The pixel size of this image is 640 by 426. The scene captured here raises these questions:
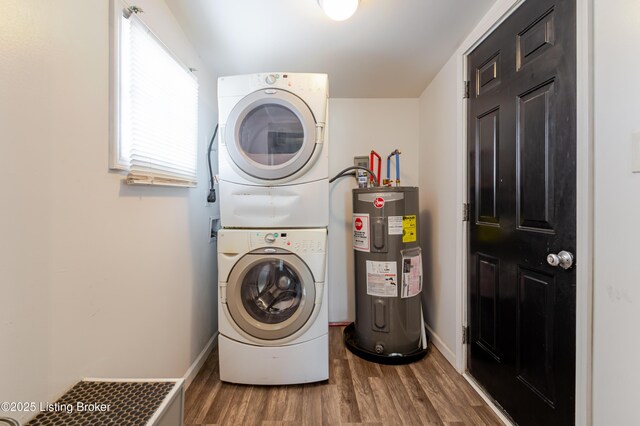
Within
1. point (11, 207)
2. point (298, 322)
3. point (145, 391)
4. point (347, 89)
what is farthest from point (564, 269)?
point (347, 89)

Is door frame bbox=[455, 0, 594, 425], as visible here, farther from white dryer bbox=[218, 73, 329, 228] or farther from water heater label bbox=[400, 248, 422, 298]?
white dryer bbox=[218, 73, 329, 228]

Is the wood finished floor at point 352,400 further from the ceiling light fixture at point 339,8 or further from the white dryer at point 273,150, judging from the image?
the ceiling light fixture at point 339,8

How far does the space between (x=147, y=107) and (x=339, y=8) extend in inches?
40.9

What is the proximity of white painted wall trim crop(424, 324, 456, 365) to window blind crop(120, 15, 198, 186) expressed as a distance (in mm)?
2090

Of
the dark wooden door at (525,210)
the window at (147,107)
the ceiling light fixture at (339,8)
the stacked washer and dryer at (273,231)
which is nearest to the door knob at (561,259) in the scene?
the dark wooden door at (525,210)

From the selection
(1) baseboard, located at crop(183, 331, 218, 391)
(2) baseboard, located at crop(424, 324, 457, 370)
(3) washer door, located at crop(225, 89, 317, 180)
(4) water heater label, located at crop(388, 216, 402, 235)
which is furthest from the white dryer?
(2) baseboard, located at crop(424, 324, 457, 370)

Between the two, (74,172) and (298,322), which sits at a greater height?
(74,172)

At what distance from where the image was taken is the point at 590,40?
87cm

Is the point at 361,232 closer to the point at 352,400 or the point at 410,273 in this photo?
the point at 410,273

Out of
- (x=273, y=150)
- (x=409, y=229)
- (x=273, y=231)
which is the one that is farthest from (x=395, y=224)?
(x=273, y=150)

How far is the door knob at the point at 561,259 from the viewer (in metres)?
0.93

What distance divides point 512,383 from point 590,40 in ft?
4.95

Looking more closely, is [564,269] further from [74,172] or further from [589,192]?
[74,172]

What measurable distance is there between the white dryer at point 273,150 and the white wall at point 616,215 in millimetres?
1151
